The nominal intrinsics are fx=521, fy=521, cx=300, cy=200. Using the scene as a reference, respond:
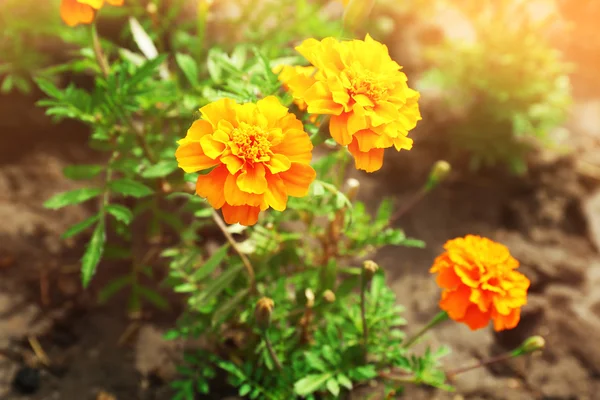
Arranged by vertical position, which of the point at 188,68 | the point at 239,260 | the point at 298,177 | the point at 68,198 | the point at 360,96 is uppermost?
the point at 360,96

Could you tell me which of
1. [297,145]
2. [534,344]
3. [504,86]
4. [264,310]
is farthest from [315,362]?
[504,86]

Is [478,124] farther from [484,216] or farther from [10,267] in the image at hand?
[10,267]

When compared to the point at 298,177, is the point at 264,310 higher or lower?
lower

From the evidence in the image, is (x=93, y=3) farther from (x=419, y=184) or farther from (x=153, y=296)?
(x=419, y=184)

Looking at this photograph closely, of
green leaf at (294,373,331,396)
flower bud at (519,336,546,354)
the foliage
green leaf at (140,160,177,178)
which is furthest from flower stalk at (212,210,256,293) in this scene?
flower bud at (519,336,546,354)

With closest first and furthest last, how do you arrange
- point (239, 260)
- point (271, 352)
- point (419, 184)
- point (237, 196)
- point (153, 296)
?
point (237, 196) → point (271, 352) → point (239, 260) → point (153, 296) → point (419, 184)

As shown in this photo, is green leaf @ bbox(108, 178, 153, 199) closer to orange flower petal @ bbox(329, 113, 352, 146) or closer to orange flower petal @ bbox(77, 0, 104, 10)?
orange flower petal @ bbox(77, 0, 104, 10)

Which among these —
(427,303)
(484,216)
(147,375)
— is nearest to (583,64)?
(484,216)
